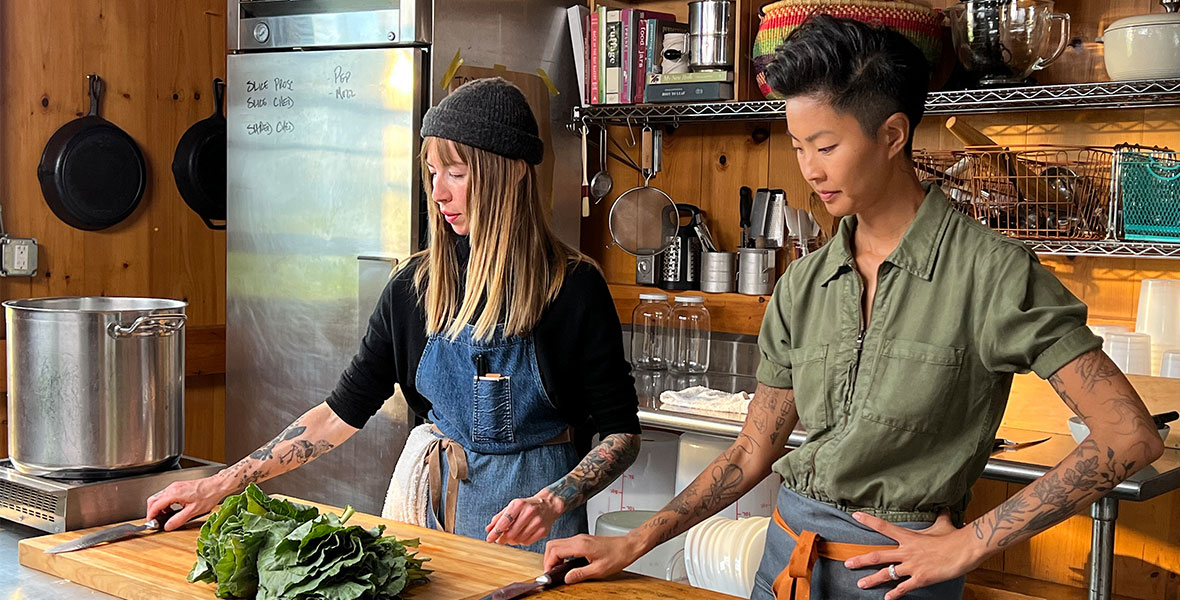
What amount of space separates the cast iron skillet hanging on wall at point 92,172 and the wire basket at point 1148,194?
2793 millimetres

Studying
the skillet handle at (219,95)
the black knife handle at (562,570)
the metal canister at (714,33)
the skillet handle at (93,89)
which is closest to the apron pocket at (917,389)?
the black knife handle at (562,570)

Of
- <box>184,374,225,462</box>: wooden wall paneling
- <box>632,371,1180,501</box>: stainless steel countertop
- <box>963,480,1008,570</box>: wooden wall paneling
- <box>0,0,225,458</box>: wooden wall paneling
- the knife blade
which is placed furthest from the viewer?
<box>184,374,225,462</box>: wooden wall paneling

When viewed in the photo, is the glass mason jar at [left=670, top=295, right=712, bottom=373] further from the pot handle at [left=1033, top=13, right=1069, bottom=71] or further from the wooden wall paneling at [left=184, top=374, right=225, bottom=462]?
the wooden wall paneling at [left=184, top=374, right=225, bottom=462]

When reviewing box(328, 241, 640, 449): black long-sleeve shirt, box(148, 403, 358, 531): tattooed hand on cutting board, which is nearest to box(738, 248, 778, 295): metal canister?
box(328, 241, 640, 449): black long-sleeve shirt

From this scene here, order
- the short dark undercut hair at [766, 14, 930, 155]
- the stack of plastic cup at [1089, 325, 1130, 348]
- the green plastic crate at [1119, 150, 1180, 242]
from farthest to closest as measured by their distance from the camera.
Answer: the stack of plastic cup at [1089, 325, 1130, 348] → the green plastic crate at [1119, 150, 1180, 242] → the short dark undercut hair at [766, 14, 930, 155]

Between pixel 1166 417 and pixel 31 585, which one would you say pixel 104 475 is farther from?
pixel 1166 417

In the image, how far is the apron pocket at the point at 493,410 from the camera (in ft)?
6.48

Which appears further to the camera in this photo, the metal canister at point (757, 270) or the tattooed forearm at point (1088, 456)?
the metal canister at point (757, 270)

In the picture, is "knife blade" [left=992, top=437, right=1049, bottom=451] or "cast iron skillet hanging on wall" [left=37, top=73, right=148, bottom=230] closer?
"knife blade" [left=992, top=437, right=1049, bottom=451]

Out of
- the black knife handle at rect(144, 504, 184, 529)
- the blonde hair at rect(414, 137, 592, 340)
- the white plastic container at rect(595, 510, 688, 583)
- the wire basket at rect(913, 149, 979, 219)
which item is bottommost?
the white plastic container at rect(595, 510, 688, 583)

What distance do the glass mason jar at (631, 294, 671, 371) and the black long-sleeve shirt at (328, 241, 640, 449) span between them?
5.03ft

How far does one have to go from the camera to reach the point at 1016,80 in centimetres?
298

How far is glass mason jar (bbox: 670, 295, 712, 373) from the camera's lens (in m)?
3.57

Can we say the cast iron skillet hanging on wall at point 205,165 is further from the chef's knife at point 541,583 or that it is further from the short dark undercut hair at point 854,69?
the short dark undercut hair at point 854,69
